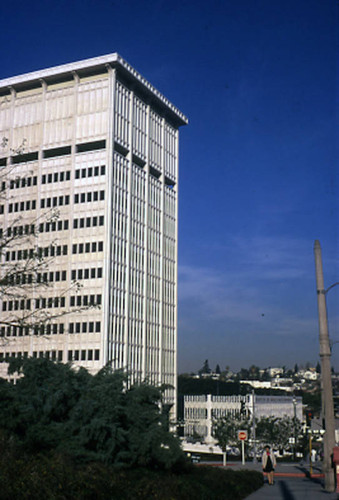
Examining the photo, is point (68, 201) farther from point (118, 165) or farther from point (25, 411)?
point (25, 411)

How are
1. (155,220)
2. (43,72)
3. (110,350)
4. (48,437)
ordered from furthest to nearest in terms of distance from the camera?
(155,220) < (43,72) < (110,350) < (48,437)

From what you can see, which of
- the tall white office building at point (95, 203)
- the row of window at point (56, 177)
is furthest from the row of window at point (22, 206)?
the row of window at point (56, 177)

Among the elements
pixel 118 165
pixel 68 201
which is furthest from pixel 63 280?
pixel 118 165

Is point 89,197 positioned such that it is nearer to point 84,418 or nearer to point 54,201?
point 54,201

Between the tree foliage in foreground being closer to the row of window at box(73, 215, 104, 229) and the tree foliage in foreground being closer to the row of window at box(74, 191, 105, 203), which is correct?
the row of window at box(73, 215, 104, 229)

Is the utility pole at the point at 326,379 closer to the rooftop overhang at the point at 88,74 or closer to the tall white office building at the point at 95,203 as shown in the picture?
the tall white office building at the point at 95,203

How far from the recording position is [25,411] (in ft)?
61.4

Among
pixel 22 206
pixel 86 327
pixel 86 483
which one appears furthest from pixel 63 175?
pixel 86 483

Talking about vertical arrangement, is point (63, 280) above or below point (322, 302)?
above

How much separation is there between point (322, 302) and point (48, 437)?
13.3 metres

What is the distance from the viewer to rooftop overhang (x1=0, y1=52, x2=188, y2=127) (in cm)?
9788

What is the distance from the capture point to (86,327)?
94.3 metres

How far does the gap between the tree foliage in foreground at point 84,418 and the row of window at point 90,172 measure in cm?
7843

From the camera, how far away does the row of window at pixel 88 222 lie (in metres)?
96.6
